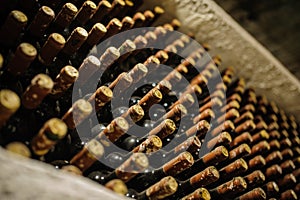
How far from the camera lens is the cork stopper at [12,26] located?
2.23 ft

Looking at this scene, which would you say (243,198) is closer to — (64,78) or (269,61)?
(64,78)

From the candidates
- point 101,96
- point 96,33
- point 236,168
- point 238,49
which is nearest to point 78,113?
point 101,96

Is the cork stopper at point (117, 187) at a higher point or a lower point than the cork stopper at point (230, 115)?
lower

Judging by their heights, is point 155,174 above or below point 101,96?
below

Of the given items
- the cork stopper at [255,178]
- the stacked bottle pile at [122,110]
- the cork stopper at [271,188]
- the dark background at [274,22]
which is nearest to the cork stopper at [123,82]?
the stacked bottle pile at [122,110]

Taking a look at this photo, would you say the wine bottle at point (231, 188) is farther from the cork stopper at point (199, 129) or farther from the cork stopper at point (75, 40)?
the cork stopper at point (75, 40)

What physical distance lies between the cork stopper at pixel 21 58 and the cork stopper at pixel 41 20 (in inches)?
4.3

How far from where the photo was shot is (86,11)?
88cm

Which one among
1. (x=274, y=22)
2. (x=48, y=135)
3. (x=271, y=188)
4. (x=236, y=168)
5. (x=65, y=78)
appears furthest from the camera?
(x=274, y=22)

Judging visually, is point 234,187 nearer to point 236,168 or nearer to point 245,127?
point 236,168

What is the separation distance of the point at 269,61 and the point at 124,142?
3.28 ft

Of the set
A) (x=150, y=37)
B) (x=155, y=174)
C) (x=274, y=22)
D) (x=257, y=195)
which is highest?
(x=274, y=22)

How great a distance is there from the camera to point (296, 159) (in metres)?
1.28

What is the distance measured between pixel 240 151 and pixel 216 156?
14 cm
